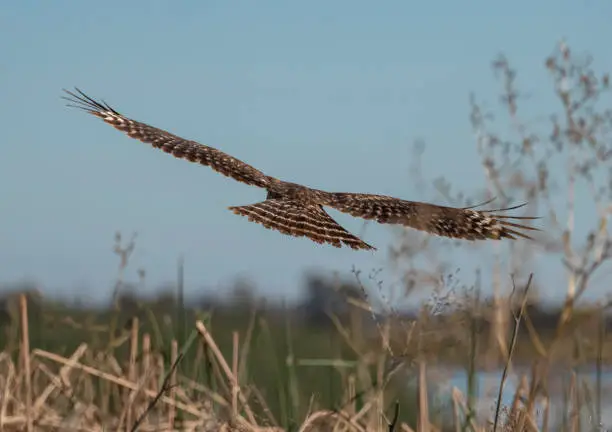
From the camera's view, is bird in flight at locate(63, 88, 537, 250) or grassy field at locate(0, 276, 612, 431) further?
bird in flight at locate(63, 88, 537, 250)

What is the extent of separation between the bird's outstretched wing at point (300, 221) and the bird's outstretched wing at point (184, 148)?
1.81 ft

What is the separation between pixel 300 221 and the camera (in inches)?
233

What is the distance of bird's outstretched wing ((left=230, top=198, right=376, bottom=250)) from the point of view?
571 cm

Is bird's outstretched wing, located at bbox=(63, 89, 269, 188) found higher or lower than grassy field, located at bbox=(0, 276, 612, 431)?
higher

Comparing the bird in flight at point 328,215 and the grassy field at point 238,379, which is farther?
the bird in flight at point 328,215

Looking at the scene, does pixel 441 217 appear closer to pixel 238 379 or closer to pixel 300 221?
pixel 300 221

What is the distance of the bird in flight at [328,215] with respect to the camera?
573 cm

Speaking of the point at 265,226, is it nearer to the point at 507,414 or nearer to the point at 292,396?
the point at 292,396

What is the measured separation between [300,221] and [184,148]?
4.62 feet

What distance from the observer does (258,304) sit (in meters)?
5.40

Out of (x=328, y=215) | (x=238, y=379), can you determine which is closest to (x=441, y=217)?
(x=328, y=215)

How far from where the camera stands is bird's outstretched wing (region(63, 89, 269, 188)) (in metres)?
6.63

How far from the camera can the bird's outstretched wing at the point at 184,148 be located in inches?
261

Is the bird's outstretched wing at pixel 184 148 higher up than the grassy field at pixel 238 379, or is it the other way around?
the bird's outstretched wing at pixel 184 148
